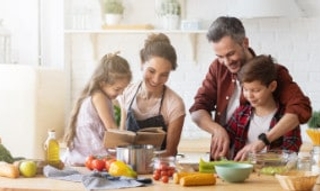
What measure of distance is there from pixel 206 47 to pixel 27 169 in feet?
9.17

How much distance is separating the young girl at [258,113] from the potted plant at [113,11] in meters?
2.08

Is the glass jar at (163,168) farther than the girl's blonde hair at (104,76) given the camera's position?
No

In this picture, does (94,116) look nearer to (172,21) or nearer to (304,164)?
(304,164)

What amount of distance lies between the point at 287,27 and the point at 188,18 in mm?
821

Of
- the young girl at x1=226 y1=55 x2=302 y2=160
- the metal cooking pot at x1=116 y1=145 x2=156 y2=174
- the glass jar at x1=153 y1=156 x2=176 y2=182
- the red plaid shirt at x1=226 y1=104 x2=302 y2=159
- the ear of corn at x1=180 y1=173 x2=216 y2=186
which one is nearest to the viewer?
the ear of corn at x1=180 y1=173 x2=216 y2=186

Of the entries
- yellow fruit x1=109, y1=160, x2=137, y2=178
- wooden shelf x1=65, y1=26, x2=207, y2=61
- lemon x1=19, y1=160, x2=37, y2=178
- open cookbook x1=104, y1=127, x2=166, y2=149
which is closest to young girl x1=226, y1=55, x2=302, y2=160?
open cookbook x1=104, y1=127, x2=166, y2=149

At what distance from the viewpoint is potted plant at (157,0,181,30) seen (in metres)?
4.74

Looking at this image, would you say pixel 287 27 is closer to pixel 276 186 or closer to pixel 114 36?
pixel 114 36

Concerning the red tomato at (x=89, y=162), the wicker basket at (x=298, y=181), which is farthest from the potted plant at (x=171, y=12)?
the wicker basket at (x=298, y=181)

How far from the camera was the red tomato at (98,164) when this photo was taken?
2.51 m

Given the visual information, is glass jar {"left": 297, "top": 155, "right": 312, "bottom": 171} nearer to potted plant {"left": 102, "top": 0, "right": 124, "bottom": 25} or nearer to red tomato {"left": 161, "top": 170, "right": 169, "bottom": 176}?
red tomato {"left": 161, "top": 170, "right": 169, "bottom": 176}

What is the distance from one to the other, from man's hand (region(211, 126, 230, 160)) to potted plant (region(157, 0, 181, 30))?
1953 millimetres

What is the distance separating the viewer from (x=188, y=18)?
16.0 feet

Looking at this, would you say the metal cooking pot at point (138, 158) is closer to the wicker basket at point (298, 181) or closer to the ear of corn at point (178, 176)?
the ear of corn at point (178, 176)
